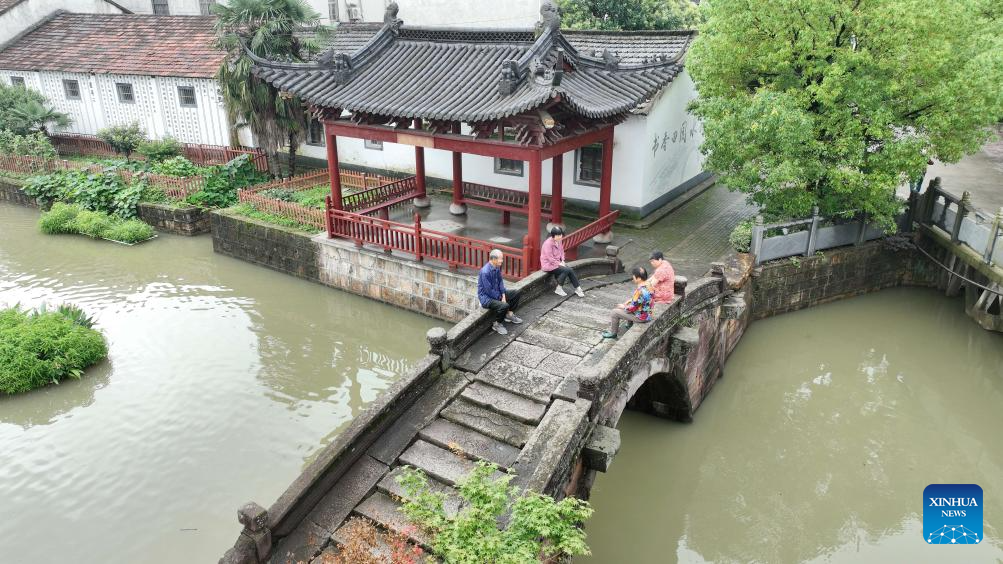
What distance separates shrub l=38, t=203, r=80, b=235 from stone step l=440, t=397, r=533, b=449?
16960 millimetres

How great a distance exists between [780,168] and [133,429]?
1273 centimetres

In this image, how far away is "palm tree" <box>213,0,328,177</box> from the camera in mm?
19266

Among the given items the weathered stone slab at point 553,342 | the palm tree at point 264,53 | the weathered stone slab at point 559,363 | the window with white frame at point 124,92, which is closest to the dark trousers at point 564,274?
the weathered stone slab at point 553,342

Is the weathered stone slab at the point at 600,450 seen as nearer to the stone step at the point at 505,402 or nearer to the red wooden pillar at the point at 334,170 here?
the stone step at the point at 505,402

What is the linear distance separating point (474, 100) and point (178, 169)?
Result: 44.1ft

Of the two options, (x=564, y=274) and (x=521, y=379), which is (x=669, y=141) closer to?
(x=564, y=274)

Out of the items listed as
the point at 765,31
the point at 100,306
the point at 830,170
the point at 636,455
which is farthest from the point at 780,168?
the point at 100,306

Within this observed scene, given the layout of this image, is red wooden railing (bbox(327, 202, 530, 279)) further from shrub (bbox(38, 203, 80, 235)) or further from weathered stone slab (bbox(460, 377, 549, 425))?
shrub (bbox(38, 203, 80, 235))

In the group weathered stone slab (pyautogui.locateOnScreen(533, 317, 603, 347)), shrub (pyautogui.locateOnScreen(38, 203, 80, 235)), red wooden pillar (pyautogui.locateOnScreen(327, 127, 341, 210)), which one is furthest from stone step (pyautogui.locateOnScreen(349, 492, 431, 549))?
shrub (pyautogui.locateOnScreen(38, 203, 80, 235))

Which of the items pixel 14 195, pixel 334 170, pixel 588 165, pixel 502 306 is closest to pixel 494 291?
pixel 502 306

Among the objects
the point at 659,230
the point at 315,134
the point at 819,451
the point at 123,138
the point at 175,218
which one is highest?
the point at 315,134

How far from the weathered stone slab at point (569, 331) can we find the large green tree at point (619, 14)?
16.8m

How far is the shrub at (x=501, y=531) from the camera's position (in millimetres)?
5895

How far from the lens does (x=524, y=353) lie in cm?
1001
